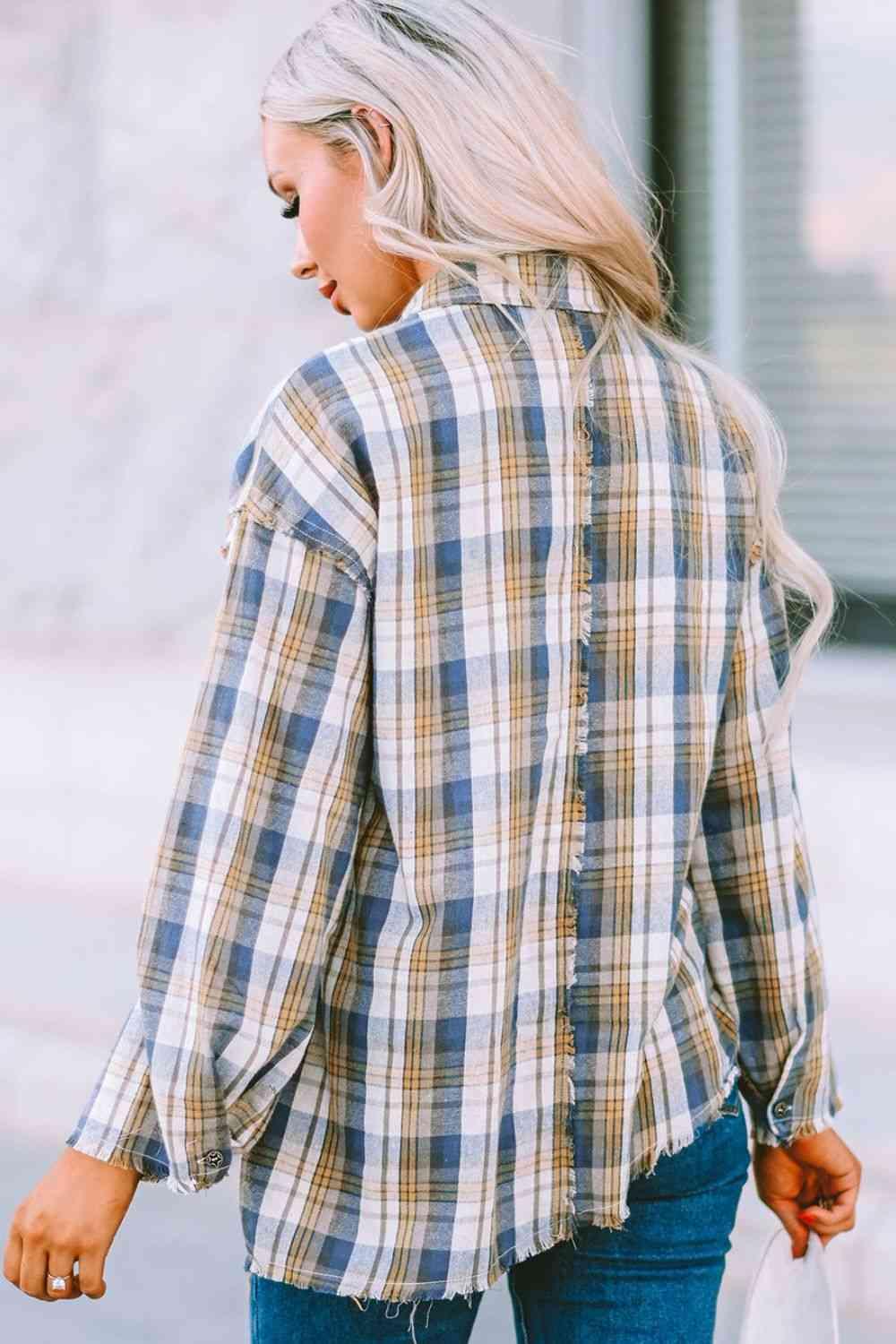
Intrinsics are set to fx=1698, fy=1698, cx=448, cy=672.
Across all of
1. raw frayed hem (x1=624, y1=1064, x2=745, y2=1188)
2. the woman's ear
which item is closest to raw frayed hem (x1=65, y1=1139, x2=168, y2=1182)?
raw frayed hem (x1=624, y1=1064, x2=745, y2=1188)

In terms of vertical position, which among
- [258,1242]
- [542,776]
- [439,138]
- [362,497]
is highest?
[439,138]

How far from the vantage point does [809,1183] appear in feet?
5.32

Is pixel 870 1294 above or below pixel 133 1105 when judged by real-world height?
below

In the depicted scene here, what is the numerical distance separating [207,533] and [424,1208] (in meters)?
2.46

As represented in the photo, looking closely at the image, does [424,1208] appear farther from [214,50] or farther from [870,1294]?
[214,50]

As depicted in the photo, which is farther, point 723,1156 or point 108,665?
point 108,665

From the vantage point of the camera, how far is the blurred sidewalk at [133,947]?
104 inches

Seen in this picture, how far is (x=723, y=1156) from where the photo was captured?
1.41 metres

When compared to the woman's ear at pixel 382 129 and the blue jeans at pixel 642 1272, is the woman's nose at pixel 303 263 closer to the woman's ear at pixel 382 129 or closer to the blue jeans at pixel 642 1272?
the woman's ear at pixel 382 129

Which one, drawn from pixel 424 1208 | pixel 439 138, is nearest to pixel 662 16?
pixel 439 138

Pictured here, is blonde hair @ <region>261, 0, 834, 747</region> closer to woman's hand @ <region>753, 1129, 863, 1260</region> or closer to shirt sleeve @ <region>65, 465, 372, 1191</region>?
shirt sleeve @ <region>65, 465, 372, 1191</region>

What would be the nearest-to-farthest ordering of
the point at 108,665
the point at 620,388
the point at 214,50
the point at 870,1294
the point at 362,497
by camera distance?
the point at 362,497
the point at 620,388
the point at 870,1294
the point at 214,50
the point at 108,665

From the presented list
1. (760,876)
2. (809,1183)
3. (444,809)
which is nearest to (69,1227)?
(444,809)

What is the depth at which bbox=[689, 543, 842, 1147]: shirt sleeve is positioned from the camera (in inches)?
56.5
